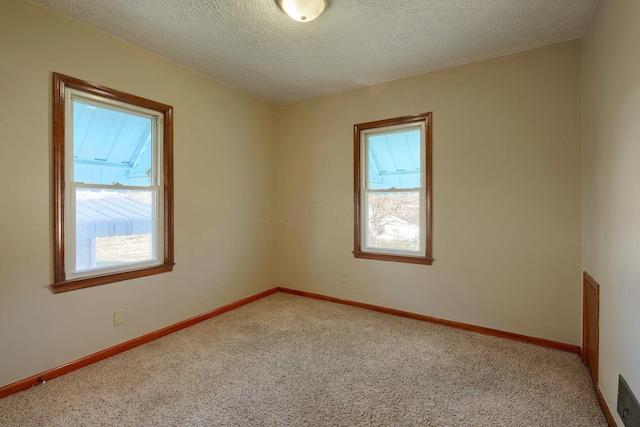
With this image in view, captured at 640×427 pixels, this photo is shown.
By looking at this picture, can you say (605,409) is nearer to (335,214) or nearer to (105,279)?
(335,214)

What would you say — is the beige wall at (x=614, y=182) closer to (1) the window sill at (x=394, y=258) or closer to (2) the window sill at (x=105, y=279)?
(1) the window sill at (x=394, y=258)

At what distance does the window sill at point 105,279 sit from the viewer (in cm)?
220

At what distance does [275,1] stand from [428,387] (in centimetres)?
276

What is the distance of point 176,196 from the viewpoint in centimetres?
296

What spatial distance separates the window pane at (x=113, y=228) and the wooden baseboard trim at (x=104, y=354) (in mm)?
670

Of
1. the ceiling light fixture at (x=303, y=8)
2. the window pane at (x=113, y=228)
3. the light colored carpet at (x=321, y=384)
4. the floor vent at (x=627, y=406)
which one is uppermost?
the ceiling light fixture at (x=303, y=8)

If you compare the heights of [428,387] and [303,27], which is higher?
[303,27]

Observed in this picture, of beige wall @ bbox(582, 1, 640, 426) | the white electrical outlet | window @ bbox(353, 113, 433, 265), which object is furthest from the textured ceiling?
the white electrical outlet

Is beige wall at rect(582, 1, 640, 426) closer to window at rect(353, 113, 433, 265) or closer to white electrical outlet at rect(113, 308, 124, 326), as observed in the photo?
window at rect(353, 113, 433, 265)

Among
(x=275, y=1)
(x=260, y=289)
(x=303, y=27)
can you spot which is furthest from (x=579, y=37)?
(x=260, y=289)

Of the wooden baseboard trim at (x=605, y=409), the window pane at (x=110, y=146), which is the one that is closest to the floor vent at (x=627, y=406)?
the wooden baseboard trim at (x=605, y=409)

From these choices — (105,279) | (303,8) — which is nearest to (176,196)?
(105,279)

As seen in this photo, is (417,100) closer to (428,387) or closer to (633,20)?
(633,20)

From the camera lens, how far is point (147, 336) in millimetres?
2707
